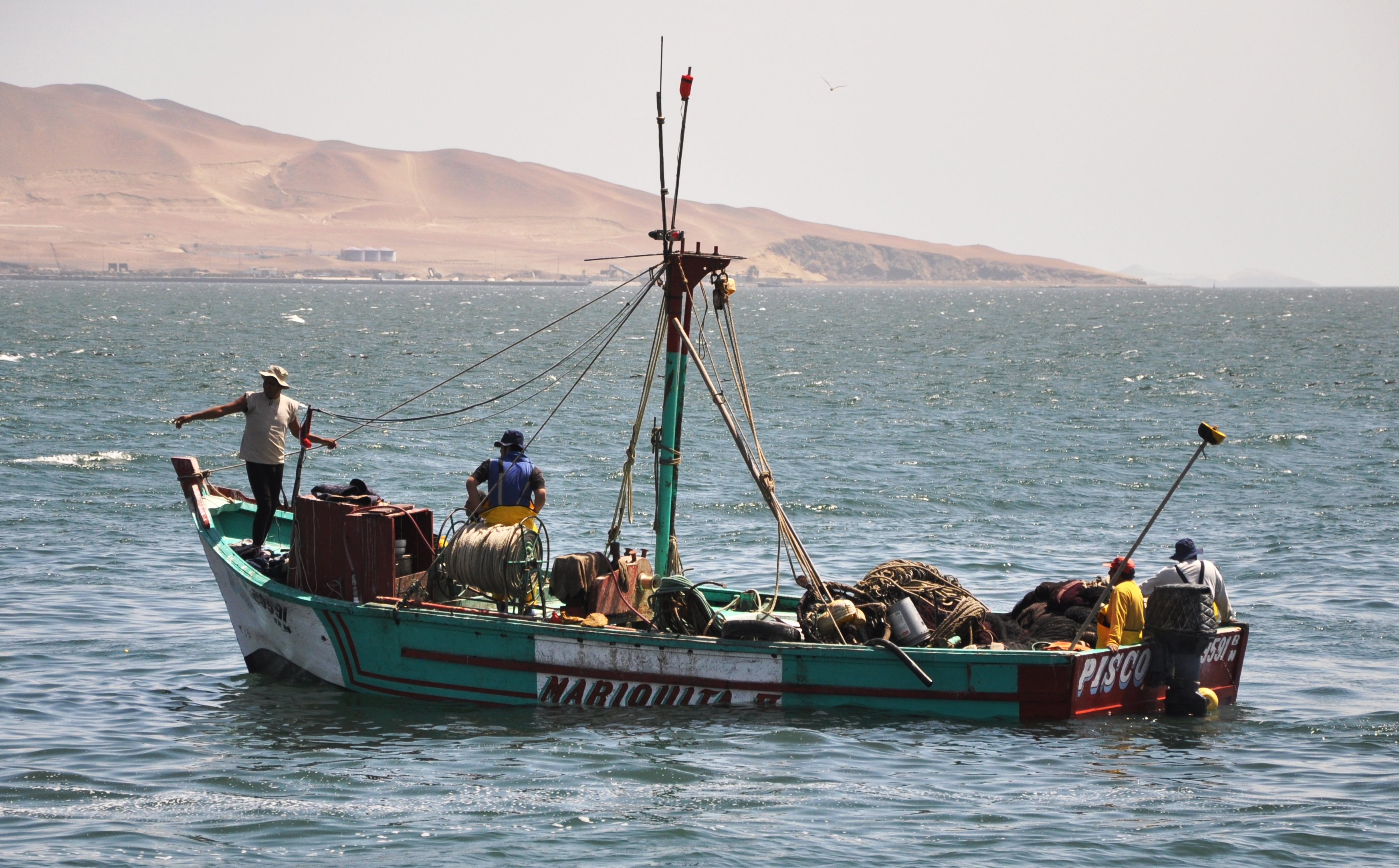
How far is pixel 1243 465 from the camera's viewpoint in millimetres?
31078

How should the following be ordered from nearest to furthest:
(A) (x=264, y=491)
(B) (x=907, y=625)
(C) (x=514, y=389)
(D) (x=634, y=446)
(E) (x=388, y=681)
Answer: (B) (x=907, y=625) < (E) (x=388, y=681) < (D) (x=634, y=446) < (A) (x=264, y=491) < (C) (x=514, y=389)

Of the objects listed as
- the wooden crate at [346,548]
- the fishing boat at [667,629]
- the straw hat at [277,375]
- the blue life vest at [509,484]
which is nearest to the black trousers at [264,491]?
the fishing boat at [667,629]

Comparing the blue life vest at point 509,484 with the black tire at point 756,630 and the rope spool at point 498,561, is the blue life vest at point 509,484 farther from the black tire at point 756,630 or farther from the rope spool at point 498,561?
the black tire at point 756,630

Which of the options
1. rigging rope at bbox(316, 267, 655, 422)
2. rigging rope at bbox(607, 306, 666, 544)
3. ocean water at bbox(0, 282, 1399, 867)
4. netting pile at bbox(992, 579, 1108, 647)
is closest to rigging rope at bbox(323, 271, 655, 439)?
rigging rope at bbox(316, 267, 655, 422)

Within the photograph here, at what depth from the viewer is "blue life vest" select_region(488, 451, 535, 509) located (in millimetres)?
13578

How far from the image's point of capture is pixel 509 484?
13.6m

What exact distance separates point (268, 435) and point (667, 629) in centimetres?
460

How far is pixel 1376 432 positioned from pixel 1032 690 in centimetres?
2833

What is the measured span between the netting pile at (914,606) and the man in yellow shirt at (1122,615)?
1061mm

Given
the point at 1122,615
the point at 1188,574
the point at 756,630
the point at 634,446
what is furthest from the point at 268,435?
the point at 1188,574

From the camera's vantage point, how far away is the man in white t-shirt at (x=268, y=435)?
1425cm

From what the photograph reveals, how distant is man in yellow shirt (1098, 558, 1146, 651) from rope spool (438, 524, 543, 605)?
523 centimetres

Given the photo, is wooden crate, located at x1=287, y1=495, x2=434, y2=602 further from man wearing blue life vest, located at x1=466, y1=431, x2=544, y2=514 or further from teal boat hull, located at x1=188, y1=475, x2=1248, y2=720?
man wearing blue life vest, located at x1=466, y1=431, x2=544, y2=514

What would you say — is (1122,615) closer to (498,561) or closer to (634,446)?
(634,446)
